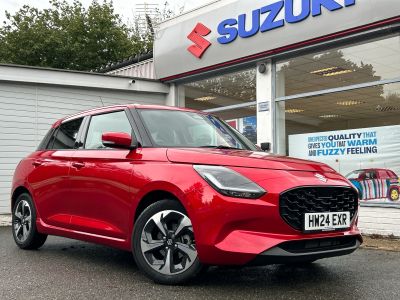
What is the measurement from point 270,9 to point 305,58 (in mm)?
1189

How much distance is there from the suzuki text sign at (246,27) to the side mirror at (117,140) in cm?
531

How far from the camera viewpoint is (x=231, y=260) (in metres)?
3.67

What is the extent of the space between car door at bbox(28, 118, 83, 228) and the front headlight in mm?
1996

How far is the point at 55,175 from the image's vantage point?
5473 mm

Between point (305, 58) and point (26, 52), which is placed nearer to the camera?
point (305, 58)

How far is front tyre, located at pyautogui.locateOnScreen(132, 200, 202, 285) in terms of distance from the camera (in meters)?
3.91

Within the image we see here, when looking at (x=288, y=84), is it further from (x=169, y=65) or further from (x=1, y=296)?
(x=1, y=296)

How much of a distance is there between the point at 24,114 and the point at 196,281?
8472 millimetres

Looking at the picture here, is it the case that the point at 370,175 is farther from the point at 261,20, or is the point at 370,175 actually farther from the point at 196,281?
the point at 196,281

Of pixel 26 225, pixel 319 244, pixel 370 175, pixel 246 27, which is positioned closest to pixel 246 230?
pixel 319 244

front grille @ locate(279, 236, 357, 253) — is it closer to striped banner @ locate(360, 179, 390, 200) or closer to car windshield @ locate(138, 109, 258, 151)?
car windshield @ locate(138, 109, 258, 151)

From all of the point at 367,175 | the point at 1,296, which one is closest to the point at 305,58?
the point at 367,175

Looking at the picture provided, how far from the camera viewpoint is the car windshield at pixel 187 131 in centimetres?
464

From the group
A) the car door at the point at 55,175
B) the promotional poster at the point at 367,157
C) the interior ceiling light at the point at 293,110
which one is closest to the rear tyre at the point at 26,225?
the car door at the point at 55,175
